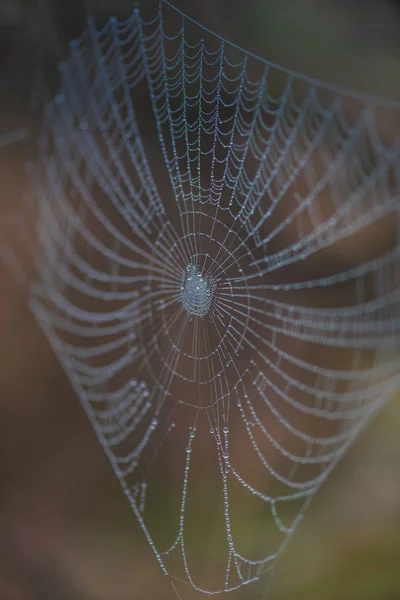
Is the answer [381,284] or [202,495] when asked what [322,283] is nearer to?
[381,284]

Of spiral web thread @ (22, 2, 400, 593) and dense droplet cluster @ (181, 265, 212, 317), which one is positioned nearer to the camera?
spiral web thread @ (22, 2, 400, 593)

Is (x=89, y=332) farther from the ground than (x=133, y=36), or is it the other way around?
(x=133, y=36)

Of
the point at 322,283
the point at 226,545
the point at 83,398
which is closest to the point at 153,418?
the point at 83,398

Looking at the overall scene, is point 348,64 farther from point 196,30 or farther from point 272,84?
point 196,30

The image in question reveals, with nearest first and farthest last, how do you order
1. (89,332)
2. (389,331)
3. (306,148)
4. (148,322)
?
(389,331) → (306,148) → (148,322) → (89,332)

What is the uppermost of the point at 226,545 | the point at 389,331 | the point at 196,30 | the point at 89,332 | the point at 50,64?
the point at 196,30

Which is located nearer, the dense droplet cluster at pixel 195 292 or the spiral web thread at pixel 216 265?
the spiral web thread at pixel 216 265

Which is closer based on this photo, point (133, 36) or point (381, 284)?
point (381, 284)

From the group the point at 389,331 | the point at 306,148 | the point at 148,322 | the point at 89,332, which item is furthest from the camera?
the point at 89,332
